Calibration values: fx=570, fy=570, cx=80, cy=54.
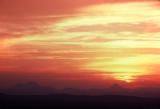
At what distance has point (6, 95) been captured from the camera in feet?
516

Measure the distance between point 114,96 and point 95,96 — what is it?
8.48 meters

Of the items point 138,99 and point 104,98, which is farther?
point 104,98

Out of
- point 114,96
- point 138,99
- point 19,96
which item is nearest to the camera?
point 138,99

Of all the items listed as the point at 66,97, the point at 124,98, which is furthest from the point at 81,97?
the point at 124,98

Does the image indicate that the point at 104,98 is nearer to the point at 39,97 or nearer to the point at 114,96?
the point at 114,96

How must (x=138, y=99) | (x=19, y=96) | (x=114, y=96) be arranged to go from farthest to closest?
(x=19, y=96) < (x=114, y=96) < (x=138, y=99)

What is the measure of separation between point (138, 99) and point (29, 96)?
3660 centimetres

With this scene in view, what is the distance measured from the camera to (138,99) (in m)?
140

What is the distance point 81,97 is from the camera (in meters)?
157

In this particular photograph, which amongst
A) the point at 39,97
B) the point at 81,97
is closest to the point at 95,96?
the point at 81,97

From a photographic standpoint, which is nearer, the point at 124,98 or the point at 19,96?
the point at 124,98

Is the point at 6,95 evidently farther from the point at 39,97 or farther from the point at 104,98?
the point at 104,98

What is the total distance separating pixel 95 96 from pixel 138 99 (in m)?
23.3

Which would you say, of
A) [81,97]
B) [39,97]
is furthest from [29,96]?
[81,97]
